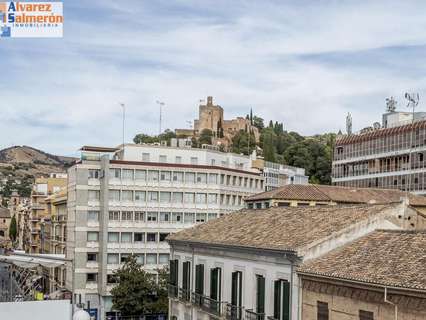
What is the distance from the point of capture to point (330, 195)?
59250mm

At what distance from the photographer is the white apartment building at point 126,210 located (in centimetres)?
7088

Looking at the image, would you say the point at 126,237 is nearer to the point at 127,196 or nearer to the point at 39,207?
the point at 127,196

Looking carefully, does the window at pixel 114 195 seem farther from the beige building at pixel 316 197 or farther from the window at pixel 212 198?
the beige building at pixel 316 197

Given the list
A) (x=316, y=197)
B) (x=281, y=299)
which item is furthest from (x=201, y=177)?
(x=281, y=299)

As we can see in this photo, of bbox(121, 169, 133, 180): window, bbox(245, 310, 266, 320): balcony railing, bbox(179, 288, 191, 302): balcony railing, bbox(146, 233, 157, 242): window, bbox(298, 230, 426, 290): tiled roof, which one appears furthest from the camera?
bbox(146, 233, 157, 242): window

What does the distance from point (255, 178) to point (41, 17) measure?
1879 inches

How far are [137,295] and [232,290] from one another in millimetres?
27896

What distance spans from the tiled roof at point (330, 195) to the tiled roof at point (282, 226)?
14980 mm

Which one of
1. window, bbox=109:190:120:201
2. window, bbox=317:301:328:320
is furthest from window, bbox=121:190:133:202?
window, bbox=317:301:328:320

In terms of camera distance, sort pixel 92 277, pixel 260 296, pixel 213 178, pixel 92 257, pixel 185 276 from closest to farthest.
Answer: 1. pixel 260 296
2. pixel 185 276
3. pixel 92 257
4. pixel 92 277
5. pixel 213 178

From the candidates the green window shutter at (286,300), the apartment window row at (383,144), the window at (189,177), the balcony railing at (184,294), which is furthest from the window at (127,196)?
the green window shutter at (286,300)

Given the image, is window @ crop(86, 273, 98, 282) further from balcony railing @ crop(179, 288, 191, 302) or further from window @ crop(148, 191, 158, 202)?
balcony railing @ crop(179, 288, 191, 302)

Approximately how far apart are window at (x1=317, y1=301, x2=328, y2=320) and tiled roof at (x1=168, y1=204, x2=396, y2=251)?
2.45m

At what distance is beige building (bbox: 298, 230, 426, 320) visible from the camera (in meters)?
22.9
